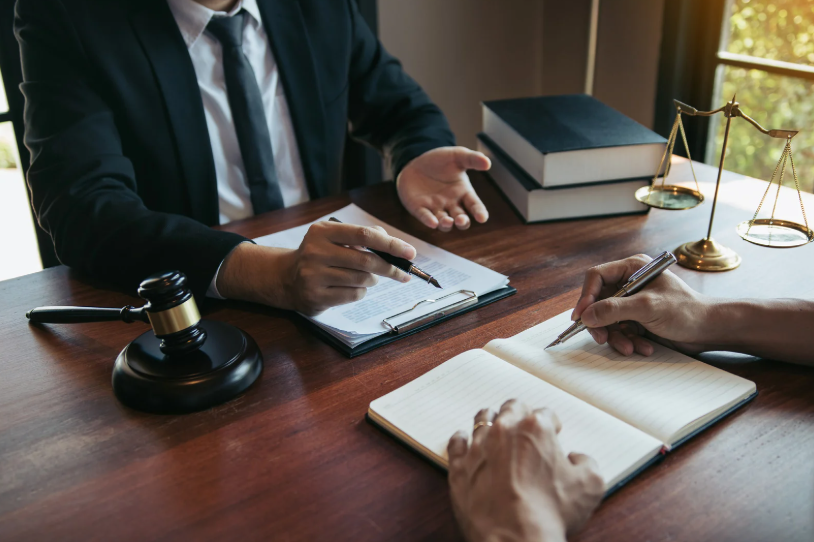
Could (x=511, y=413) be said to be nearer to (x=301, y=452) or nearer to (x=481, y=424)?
(x=481, y=424)

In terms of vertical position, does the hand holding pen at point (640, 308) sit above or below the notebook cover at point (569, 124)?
below

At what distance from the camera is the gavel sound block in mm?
900

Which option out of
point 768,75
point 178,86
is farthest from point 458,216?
point 768,75

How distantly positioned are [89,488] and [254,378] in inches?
9.7

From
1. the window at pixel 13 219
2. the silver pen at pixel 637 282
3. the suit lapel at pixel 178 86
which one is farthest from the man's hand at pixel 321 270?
the window at pixel 13 219

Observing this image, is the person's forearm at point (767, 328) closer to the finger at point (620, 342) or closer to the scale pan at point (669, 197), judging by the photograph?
the finger at point (620, 342)

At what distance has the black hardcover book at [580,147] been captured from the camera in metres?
1.41

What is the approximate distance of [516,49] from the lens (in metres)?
3.11

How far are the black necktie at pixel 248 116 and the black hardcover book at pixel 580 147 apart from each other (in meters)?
0.57

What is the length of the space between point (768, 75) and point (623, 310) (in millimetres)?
1749

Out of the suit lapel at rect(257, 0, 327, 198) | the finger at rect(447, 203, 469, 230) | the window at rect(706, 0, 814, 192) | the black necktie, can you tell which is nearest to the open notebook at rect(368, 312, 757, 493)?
the finger at rect(447, 203, 469, 230)

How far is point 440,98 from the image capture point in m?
2.99

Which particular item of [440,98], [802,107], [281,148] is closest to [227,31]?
[281,148]

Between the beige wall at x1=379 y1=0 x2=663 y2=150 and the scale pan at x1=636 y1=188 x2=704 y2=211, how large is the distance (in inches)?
54.5
